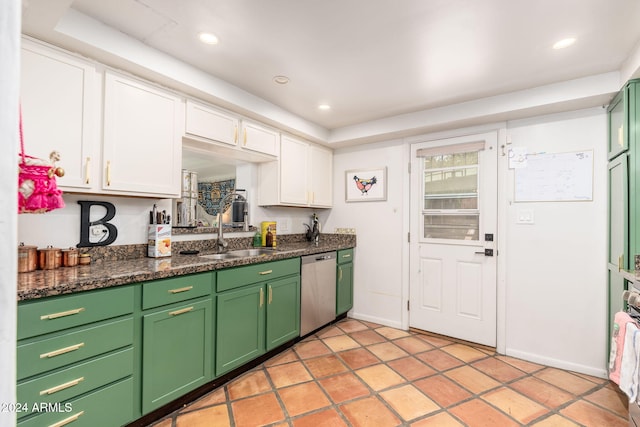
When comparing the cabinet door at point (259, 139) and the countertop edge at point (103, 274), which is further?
the cabinet door at point (259, 139)

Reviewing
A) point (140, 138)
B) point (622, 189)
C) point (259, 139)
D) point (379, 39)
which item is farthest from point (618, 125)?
point (140, 138)

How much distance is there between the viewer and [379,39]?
1.92 metres

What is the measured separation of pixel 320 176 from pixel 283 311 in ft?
5.72

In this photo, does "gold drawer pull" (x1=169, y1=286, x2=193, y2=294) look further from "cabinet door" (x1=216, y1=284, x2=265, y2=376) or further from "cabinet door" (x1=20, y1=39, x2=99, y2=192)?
"cabinet door" (x1=20, y1=39, x2=99, y2=192)

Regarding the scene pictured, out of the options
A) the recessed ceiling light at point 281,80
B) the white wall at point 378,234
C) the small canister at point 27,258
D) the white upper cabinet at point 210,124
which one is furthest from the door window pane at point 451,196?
the small canister at point 27,258

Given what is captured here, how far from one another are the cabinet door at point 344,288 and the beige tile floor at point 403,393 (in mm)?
647

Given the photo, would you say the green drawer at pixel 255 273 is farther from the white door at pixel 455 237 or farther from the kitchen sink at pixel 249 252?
the white door at pixel 455 237

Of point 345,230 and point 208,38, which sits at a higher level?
point 208,38

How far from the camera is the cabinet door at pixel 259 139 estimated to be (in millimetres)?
2781

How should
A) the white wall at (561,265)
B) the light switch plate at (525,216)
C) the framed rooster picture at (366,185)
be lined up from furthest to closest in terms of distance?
the framed rooster picture at (366,185), the light switch plate at (525,216), the white wall at (561,265)

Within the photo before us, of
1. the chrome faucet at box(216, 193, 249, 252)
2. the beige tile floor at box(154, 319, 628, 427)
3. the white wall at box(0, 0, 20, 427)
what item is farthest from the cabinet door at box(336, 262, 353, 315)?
the white wall at box(0, 0, 20, 427)

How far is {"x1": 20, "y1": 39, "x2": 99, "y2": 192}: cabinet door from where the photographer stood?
1.60 m

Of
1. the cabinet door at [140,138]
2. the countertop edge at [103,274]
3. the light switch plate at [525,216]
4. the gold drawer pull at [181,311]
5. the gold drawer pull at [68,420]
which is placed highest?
the cabinet door at [140,138]

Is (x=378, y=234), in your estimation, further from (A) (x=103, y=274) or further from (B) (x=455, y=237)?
(A) (x=103, y=274)
